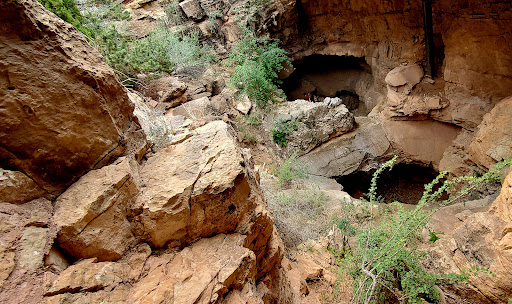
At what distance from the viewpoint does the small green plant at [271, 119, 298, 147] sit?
24.5 feet

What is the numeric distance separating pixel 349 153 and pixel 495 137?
3156mm

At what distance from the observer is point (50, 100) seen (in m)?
1.63

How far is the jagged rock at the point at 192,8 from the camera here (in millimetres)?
8344

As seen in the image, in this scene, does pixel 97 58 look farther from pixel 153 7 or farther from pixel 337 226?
pixel 153 7

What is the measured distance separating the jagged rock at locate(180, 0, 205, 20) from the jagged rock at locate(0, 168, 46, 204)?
814cm

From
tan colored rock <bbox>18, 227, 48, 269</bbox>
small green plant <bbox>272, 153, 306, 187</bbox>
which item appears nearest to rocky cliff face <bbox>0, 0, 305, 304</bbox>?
tan colored rock <bbox>18, 227, 48, 269</bbox>

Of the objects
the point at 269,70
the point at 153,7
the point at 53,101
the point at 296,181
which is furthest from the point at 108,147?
the point at 153,7

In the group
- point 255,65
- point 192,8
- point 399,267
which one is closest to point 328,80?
point 255,65

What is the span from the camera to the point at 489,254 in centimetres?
273

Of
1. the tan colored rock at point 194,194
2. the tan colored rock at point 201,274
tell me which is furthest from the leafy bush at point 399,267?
the tan colored rock at point 194,194

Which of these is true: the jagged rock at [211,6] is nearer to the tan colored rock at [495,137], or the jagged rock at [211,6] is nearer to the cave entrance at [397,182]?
the cave entrance at [397,182]

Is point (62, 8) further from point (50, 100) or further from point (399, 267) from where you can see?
point (399, 267)

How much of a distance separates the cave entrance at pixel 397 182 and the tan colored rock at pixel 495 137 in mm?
2116

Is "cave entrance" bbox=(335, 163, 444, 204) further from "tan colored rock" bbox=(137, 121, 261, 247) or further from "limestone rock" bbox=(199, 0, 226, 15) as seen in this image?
"limestone rock" bbox=(199, 0, 226, 15)
